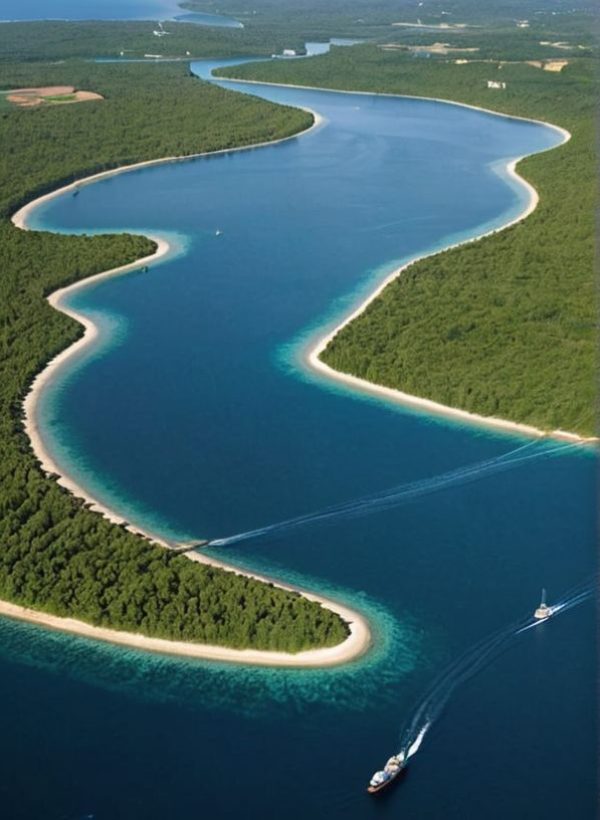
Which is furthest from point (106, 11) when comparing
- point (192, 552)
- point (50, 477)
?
point (192, 552)

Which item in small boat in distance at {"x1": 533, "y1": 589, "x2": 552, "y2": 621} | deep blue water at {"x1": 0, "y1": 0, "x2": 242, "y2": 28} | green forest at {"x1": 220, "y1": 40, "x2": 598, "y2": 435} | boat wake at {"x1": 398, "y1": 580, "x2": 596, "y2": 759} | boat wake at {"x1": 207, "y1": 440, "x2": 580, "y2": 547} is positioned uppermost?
deep blue water at {"x1": 0, "y1": 0, "x2": 242, "y2": 28}

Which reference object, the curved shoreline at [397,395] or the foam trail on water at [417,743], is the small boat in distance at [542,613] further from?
the curved shoreline at [397,395]

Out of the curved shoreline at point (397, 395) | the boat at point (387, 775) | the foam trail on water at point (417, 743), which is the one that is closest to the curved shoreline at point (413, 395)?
the curved shoreline at point (397, 395)

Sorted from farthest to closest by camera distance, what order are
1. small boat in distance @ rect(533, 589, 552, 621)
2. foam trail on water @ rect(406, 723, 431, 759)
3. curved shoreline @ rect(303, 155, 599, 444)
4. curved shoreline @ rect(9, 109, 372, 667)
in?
curved shoreline @ rect(303, 155, 599, 444), small boat in distance @ rect(533, 589, 552, 621), curved shoreline @ rect(9, 109, 372, 667), foam trail on water @ rect(406, 723, 431, 759)

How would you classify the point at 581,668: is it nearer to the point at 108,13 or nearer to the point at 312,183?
the point at 312,183

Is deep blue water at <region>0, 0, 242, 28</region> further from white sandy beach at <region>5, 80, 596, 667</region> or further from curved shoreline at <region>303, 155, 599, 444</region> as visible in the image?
curved shoreline at <region>303, 155, 599, 444</region>

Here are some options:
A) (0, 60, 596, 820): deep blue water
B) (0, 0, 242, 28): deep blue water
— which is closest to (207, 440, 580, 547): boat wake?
(0, 60, 596, 820): deep blue water

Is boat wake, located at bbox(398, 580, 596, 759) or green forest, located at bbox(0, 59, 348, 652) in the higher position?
green forest, located at bbox(0, 59, 348, 652)
